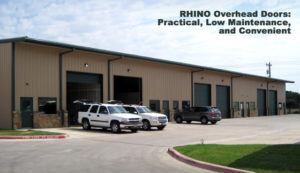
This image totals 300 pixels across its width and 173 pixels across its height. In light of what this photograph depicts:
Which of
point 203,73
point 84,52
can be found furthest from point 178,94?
point 84,52

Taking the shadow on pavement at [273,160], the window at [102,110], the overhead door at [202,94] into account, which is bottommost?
the shadow on pavement at [273,160]

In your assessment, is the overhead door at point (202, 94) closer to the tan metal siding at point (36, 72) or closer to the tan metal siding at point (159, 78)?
the tan metal siding at point (159, 78)

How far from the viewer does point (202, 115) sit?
113 ft

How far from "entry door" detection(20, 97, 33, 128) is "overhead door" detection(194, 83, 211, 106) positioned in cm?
2263

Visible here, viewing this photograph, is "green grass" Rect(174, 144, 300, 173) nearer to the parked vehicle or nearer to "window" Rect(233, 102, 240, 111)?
the parked vehicle

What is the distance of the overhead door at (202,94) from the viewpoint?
43.7m

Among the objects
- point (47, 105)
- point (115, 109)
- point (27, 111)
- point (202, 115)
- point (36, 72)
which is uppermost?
point (36, 72)

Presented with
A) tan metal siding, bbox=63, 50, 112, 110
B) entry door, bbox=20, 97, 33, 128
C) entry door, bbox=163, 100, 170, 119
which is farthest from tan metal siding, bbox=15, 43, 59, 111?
entry door, bbox=163, 100, 170, 119

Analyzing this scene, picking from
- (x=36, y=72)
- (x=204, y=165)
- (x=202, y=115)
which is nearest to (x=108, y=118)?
(x=36, y=72)

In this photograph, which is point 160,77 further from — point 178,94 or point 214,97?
point 214,97

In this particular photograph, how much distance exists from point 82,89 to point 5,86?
1027cm

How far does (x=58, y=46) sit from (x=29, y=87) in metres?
3.66

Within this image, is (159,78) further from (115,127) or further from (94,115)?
(115,127)

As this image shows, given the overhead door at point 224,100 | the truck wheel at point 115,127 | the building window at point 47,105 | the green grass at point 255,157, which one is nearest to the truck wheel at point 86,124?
the truck wheel at point 115,127
